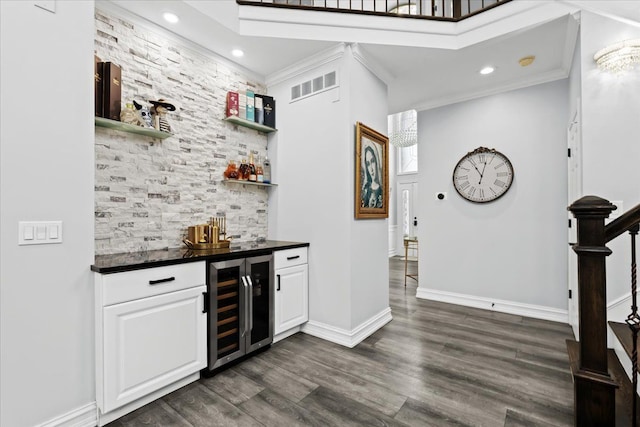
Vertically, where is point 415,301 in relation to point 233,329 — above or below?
below

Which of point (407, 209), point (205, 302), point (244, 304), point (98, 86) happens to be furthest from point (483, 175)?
point (407, 209)

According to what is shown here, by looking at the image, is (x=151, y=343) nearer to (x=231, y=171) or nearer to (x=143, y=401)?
(x=143, y=401)

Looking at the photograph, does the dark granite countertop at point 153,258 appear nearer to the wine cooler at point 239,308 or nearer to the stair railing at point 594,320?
the wine cooler at point 239,308

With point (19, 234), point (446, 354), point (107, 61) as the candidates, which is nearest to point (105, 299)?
point (19, 234)

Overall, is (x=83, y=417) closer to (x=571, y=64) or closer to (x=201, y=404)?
(x=201, y=404)

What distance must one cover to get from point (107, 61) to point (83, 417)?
94.6 inches

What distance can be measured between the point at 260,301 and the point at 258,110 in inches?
79.8

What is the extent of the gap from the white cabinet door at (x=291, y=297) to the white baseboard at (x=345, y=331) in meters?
0.13

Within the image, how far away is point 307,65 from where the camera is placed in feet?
10.3

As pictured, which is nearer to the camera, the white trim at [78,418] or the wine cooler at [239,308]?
the white trim at [78,418]

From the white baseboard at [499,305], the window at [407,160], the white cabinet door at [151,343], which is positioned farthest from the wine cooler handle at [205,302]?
the window at [407,160]

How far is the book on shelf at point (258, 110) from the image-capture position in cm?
330

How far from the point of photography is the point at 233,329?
2422 millimetres

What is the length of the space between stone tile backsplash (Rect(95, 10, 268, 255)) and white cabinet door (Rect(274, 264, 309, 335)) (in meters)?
0.73
